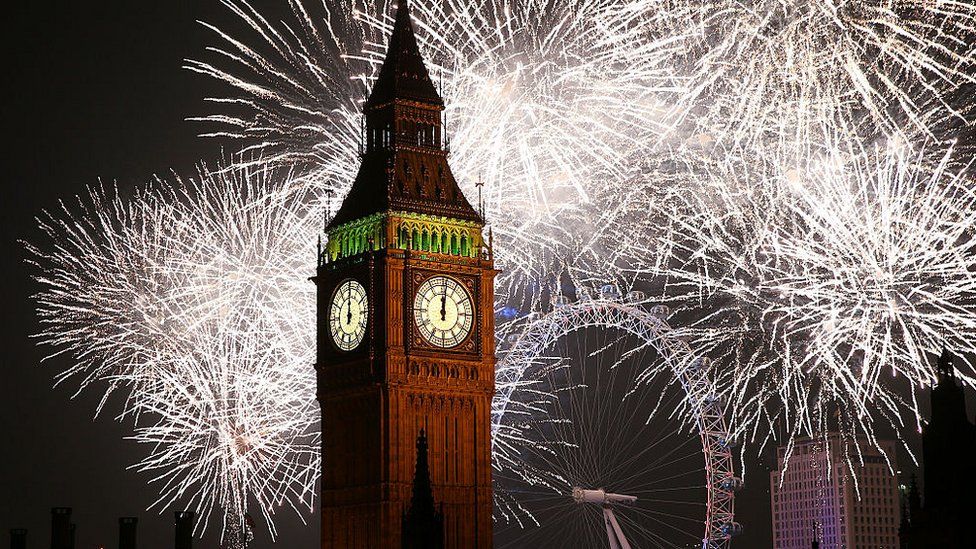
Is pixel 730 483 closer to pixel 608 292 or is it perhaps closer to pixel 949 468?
pixel 608 292

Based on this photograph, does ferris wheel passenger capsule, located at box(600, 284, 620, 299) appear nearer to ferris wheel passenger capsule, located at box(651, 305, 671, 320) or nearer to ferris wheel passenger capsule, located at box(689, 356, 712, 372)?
ferris wheel passenger capsule, located at box(651, 305, 671, 320)

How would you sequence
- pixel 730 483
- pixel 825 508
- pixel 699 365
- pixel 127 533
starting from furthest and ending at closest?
pixel 825 508 < pixel 730 483 < pixel 699 365 < pixel 127 533

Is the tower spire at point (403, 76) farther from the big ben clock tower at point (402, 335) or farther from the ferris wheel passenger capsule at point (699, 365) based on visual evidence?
the ferris wheel passenger capsule at point (699, 365)

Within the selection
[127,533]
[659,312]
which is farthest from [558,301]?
[127,533]

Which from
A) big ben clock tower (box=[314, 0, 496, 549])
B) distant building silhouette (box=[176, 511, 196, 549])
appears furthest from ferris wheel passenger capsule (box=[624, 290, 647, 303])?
distant building silhouette (box=[176, 511, 196, 549])

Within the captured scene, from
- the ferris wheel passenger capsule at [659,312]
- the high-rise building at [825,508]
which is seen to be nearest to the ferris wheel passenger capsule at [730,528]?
the ferris wheel passenger capsule at [659,312]

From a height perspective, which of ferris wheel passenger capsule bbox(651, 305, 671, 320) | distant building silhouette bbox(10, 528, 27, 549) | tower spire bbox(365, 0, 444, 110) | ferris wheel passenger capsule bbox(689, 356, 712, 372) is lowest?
distant building silhouette bbox(10, 528, 27, 549)

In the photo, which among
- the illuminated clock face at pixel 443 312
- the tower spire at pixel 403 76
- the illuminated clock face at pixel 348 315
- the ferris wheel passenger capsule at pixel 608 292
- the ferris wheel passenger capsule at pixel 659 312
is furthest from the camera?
the ferris wheel passenger capsule at pixel 659 312
